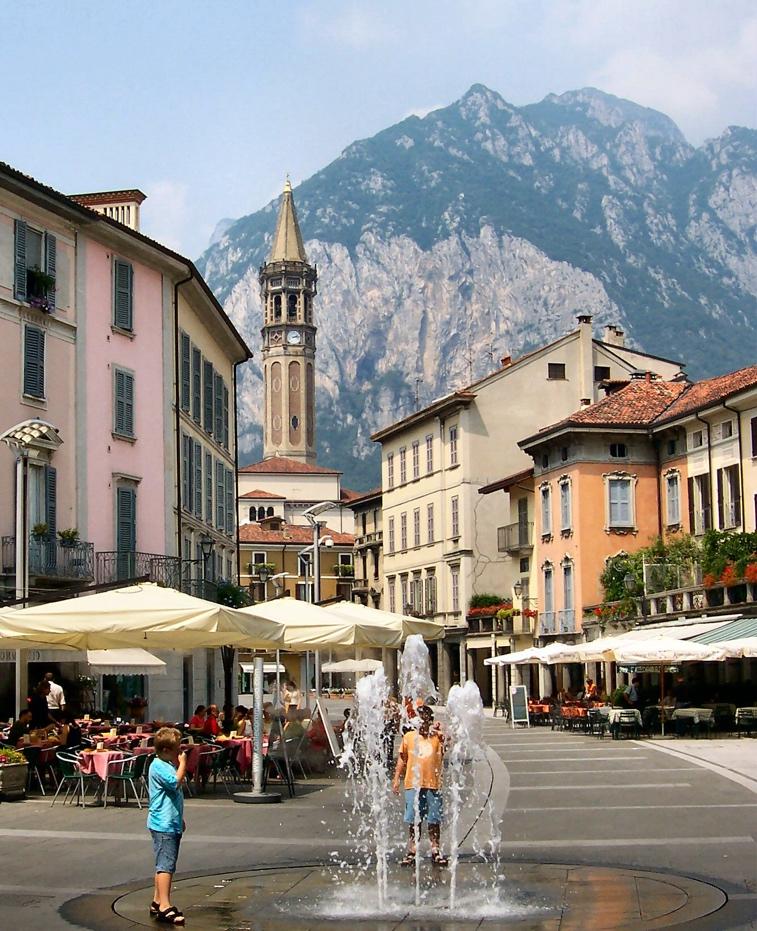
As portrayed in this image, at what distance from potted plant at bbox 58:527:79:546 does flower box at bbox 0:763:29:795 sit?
1346 cm

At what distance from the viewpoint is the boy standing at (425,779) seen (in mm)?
14047

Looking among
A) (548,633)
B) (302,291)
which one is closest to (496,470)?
(548,633)

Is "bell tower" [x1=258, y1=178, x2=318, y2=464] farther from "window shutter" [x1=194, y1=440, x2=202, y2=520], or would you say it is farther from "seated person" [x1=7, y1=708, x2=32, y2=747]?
"seated person" [x1=7, y1=708, x2=32, y2=747]

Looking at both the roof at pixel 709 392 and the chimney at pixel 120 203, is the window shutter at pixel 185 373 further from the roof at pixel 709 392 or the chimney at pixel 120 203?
the roof at pixel 709 392

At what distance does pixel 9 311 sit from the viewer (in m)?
33.2

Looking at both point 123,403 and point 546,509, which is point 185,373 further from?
point 546,509

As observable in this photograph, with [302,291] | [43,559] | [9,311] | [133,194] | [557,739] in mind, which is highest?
[302,291]

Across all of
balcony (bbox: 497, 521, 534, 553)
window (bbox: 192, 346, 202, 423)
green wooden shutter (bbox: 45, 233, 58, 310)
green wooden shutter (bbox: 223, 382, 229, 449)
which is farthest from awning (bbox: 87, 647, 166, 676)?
balcony (bbox: 497, 521, 534, 553)

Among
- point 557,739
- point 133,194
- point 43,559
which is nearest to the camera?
point 43,559

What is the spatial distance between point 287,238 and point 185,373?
14153cm

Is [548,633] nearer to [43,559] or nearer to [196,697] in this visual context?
[196,697]

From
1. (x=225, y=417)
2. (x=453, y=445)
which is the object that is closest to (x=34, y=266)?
(x=225, y=417)

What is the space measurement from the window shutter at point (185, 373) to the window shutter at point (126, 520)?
4692 millimetres

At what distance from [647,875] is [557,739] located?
26.4m
